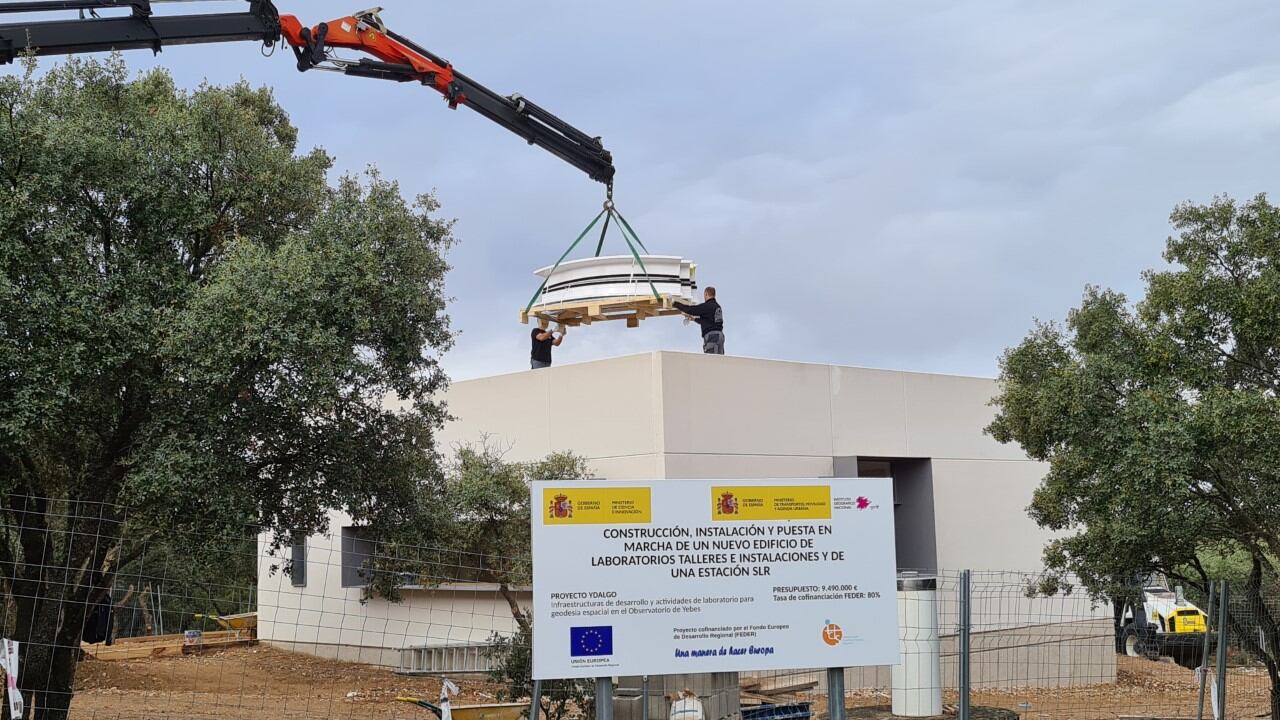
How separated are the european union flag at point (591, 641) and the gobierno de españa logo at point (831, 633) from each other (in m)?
1.66

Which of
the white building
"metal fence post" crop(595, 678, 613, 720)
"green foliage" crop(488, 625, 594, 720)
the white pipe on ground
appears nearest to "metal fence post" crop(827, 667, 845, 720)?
"metal fence post" crop(595, 678, 613, 720)

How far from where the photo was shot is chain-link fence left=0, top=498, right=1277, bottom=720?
13.7 meters

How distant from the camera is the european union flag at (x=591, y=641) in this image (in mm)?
8789

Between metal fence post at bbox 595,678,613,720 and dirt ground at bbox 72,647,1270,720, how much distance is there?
33.2ft

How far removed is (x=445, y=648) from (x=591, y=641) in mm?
16528

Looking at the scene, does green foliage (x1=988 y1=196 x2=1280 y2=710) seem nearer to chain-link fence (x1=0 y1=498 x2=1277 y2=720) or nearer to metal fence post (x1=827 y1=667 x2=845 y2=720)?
chain-link fence (x1=0 y1=498 x2=1277 y2=720)

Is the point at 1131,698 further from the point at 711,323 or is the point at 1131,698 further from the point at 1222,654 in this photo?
the point at 1222,654

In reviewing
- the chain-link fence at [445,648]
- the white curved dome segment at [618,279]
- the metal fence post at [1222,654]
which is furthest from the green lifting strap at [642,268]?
the metal fence post at [1222,654]

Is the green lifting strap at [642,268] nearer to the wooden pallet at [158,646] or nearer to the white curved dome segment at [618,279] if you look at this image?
the white curved dome segment at [618,279]

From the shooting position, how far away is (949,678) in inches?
881

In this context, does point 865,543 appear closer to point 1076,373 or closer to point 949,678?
point 1076,373

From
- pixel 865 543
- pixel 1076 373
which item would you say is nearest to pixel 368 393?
pixel 865 543

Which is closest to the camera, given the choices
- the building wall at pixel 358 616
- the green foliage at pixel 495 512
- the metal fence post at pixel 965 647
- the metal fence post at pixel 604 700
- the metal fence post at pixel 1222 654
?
the metal fence post at pixel 604 700

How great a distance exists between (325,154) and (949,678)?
14484mm
